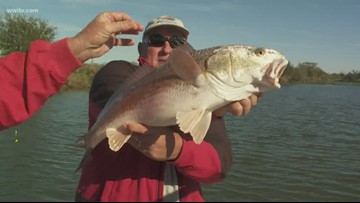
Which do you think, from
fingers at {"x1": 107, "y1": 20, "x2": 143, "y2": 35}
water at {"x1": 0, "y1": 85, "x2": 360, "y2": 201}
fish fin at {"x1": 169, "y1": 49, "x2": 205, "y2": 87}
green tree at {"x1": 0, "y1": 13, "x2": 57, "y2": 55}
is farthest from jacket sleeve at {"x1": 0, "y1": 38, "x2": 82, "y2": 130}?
green tree at {"x1": 0, "y1": 13, "x2": 57, "y2": 55}

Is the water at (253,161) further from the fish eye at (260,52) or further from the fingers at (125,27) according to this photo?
the fish eye at (260,52)

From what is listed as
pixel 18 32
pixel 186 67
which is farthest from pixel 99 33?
pixel 18 32

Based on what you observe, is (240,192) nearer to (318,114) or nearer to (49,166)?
(49,166)

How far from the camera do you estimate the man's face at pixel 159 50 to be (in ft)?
12.7

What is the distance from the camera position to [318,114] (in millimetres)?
26297

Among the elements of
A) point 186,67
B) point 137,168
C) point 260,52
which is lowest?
point 137,168

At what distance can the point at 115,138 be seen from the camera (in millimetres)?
2904

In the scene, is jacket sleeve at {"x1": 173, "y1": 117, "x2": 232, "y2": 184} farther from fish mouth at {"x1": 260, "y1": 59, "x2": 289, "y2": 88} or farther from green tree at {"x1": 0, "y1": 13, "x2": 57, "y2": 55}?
green tree at {"x1": 0, "y1": 13, "x2": 57, "y2": 55}

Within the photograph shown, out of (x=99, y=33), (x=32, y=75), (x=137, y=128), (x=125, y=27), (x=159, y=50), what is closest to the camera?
(x=32, y=75)

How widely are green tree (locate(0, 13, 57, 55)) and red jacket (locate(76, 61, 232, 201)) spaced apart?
33.2 m

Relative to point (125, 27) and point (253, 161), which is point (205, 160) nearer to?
point (125, 27)

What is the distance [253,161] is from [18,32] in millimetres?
29459

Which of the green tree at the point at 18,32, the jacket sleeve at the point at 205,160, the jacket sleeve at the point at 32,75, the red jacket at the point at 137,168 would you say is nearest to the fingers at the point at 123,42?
the red jacket at the point at 137,168

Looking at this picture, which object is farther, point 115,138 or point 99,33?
point 115,138
